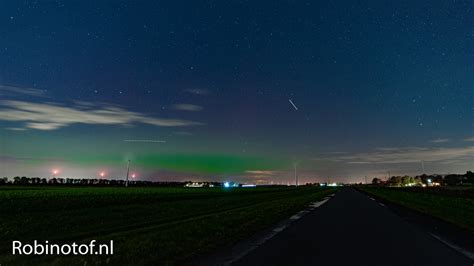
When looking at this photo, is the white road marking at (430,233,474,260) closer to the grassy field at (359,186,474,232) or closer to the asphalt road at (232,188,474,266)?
the asphalt road at (232,188,474,266)

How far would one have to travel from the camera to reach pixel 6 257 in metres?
9.80

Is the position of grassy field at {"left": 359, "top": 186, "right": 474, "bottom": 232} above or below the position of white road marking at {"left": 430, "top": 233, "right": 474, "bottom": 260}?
below

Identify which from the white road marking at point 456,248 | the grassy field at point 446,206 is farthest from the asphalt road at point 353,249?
the grassy field at point 446,206

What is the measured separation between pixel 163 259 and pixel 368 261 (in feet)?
15.9

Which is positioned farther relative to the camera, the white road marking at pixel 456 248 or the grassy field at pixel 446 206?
the grassy field at pixel 446 206

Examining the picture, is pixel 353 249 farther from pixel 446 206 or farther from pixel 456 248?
pixel 446 206

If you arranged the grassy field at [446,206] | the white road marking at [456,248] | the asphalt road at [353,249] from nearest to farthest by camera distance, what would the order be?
1. the asphalt road at [353,249]
2. the white road marking at [456,248]
3. the grassy field at [446,206]

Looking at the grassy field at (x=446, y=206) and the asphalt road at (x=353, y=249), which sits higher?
the asphalt road at (x=353, y=249)

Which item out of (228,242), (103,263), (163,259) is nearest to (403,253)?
(228,242)

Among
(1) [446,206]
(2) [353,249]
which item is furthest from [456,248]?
(1) [446,206]

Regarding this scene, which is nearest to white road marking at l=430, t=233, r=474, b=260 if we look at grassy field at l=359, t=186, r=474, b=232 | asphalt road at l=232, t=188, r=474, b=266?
asphalt road at l=232, t=188, r=474, b=266

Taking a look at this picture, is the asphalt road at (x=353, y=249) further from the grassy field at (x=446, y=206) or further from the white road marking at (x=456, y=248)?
the grassy field at (x=446, y=206)

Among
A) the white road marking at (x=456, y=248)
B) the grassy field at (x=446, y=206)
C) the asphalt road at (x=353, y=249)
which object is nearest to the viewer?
the asphalt road at (x=353, y=249)

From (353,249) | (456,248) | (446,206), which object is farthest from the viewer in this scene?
(446,206)
